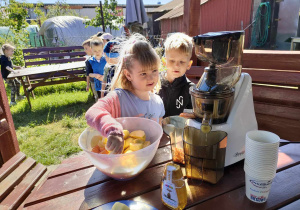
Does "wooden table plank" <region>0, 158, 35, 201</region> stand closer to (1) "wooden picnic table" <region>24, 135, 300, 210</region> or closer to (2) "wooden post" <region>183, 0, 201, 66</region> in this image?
(1) "wooden picnic table" <region>24, 135, 300, 210</region>

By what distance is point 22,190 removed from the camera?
1216 millimetres

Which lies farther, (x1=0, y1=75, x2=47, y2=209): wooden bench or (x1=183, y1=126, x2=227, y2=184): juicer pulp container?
(x1=0, y1=75, x2=47, y2=209): wooden bench

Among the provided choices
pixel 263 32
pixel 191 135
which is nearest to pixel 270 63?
pixel 191 135

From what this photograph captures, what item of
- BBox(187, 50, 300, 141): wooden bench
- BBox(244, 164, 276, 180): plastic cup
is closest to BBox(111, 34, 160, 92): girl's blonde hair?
BBox(244, 164, 276, 180): plastic cup

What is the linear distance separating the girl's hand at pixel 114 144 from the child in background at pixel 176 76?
3.45ft

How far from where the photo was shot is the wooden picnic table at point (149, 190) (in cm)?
80

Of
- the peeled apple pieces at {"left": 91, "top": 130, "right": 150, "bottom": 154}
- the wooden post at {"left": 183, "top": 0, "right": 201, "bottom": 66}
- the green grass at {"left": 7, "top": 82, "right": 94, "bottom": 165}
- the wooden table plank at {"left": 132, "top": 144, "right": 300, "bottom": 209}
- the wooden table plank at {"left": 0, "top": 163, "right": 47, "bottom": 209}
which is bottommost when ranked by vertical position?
the green grass at {"left": 7, "top": 82, "right": 94, "bottom": 165}

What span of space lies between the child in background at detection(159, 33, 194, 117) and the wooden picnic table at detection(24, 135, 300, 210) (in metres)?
0.84

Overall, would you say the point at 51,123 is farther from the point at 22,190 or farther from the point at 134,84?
the point at 134,84

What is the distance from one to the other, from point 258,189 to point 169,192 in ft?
1.06

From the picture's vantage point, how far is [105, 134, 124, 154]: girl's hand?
0.79 m

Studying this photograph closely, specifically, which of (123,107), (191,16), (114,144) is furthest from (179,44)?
(114,144)

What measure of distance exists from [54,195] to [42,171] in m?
0.67

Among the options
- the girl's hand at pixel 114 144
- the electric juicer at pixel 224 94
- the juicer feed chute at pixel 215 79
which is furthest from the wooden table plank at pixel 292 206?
the girl's hand at pixel 114 144
